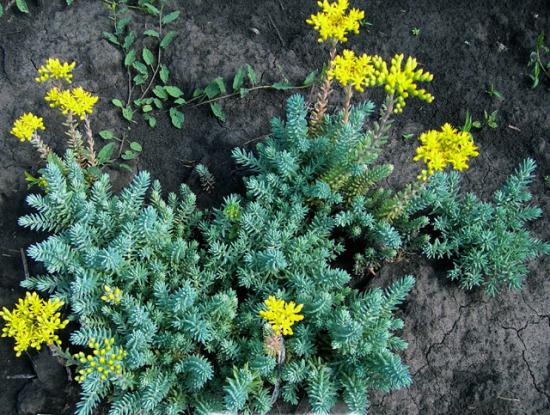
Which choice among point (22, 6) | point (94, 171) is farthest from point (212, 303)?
point (22, 6)

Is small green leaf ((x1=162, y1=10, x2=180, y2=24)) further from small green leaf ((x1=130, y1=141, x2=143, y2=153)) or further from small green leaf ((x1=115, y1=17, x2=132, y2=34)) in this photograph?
small green leaf ((x1=130, y1=141, x2=143, y2=153))

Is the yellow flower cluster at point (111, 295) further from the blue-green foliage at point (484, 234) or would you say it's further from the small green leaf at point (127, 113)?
the blue-green foliage at point (484, 234)

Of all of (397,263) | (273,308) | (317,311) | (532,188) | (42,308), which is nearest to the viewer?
(273,308)

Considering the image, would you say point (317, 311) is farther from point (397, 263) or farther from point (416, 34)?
point (416, 34)

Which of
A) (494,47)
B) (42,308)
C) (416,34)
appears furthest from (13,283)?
(494,47)

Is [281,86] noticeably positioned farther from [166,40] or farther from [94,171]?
[94,171]
